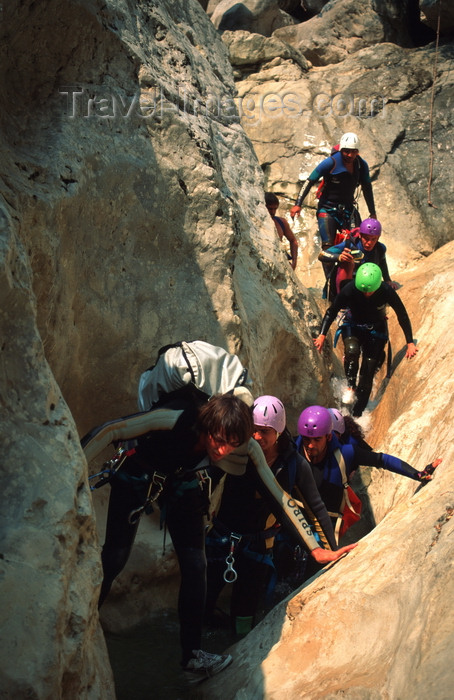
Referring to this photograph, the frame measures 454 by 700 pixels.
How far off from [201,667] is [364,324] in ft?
15.3

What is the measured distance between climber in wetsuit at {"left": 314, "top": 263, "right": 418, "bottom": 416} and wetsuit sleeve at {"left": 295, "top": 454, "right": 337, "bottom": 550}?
294cm

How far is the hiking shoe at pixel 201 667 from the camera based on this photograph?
3953 mm

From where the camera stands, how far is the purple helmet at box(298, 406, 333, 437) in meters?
5.43

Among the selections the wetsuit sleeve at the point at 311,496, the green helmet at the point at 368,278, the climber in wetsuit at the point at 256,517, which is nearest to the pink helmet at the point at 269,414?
the climber in wetsuit at the point at 256,517

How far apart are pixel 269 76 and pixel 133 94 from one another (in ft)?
30.0

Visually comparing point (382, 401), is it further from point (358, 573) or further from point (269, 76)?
point (269, 76)

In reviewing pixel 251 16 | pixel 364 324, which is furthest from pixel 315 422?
pixel 251 16

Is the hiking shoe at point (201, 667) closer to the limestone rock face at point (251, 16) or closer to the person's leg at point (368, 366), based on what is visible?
the person's leg at point (368, 366)

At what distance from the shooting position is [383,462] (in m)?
5.42

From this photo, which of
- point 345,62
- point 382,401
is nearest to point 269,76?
point 345,62

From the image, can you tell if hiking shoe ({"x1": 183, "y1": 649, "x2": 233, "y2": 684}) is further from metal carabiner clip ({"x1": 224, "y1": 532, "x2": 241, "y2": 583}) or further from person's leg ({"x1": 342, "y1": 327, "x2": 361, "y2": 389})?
person's leg ({"x1": 342, "y1": 327, "x2": 361, "y2": 389})

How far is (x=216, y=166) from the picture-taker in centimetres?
616

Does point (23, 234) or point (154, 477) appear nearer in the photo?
point (154, 477)

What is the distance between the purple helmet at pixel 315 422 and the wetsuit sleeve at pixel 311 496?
669 mm
